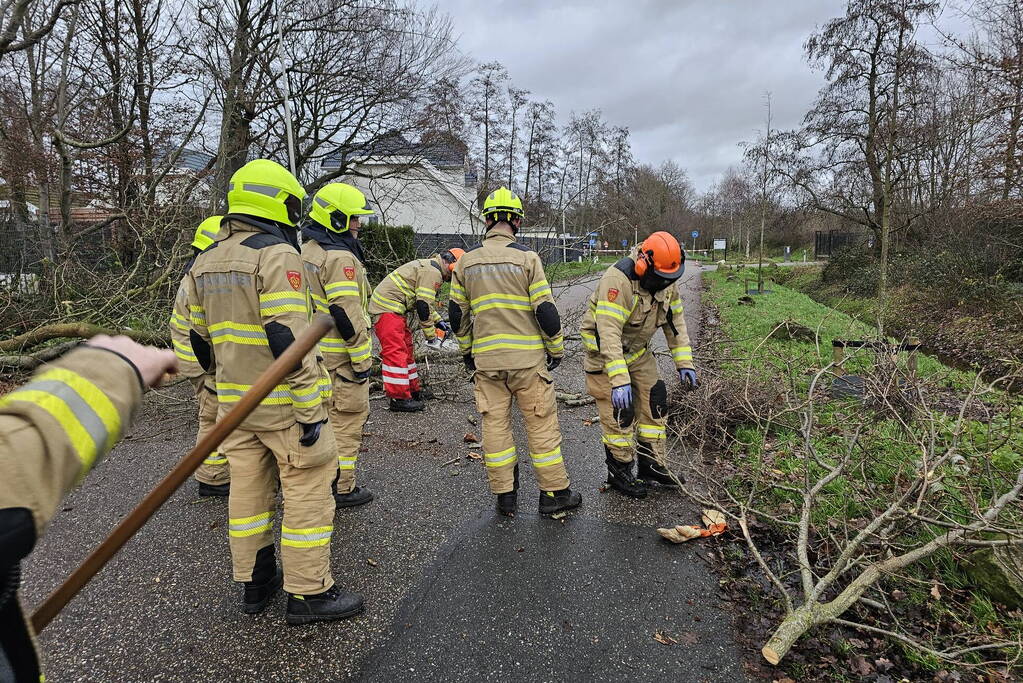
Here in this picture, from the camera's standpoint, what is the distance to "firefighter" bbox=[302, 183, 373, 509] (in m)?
4.04

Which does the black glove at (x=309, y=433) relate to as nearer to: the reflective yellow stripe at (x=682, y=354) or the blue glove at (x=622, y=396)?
the blue glove at (x=622, y=396)

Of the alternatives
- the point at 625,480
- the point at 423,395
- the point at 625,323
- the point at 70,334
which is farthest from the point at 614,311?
the point at 70,334

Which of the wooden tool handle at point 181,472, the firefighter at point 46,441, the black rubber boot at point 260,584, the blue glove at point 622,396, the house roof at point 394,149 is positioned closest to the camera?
the firefighter at point 46,441

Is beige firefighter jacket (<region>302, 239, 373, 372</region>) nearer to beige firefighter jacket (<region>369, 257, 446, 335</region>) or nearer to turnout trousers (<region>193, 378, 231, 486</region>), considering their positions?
turnout trousers (<region>193, 378, 231, 486</region>)

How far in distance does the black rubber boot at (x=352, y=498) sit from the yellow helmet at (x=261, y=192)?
215cm

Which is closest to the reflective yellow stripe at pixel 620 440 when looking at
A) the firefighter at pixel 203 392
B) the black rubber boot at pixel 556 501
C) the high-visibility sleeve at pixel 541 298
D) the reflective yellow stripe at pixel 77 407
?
the black rubber boot at pixel 556 501

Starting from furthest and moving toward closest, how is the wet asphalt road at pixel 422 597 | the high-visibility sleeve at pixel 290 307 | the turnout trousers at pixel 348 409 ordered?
the turnout trousers at pixel 348 409
the high-visibility sleeve at pixel 290 307
the wet asphalt road at pixel 422 597

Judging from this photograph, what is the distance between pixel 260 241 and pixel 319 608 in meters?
1.84

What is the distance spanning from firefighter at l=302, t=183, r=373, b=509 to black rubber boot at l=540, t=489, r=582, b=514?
1311 millimetres

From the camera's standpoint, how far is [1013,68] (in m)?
10.2

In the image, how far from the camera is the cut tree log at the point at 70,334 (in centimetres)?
657

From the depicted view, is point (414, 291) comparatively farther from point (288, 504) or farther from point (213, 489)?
point (288, 504)

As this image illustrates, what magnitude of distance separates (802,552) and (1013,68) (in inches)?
481

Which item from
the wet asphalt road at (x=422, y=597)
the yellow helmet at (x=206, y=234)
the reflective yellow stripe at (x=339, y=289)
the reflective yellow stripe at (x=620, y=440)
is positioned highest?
the yellow helmet at (x=206, y=234)
